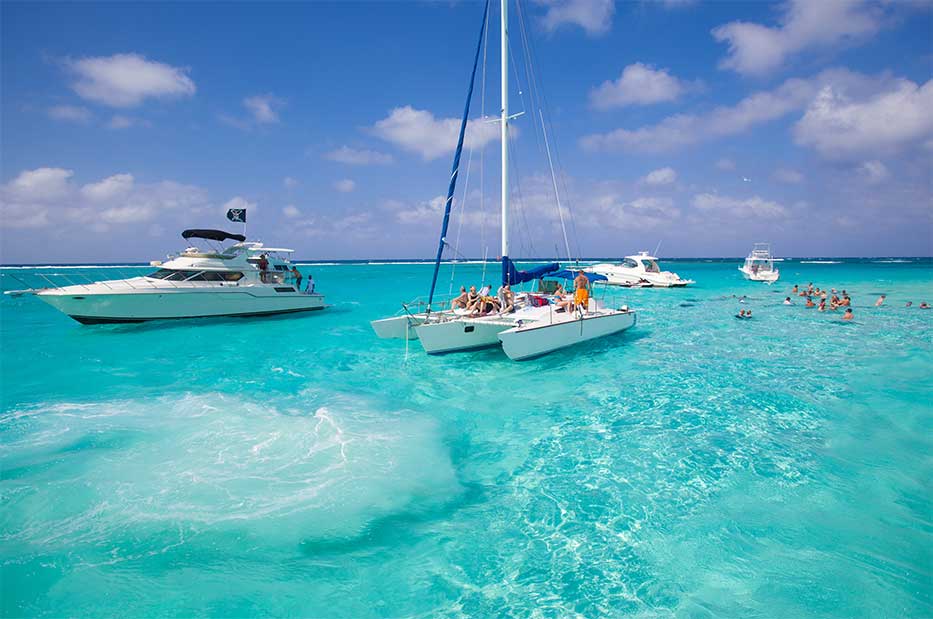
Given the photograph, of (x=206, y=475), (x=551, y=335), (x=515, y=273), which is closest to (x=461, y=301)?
(x=515, y=273)

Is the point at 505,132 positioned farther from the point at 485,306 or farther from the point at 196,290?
the point at 196,290

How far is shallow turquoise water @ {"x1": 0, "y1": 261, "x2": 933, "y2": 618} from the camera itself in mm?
4348

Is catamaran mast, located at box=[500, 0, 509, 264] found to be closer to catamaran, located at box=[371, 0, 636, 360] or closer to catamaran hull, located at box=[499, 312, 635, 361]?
catamaran, located at box=[371, 0, 636, 360]

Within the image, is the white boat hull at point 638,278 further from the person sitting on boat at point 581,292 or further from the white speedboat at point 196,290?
the white speedboat at point 196,290

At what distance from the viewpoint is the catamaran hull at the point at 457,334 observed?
529 inches

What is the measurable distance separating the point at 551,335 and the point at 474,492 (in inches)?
305

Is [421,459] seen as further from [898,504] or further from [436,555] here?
[898,504]

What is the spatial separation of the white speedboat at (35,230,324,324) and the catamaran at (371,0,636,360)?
11.9m

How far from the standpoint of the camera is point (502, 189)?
14812 mm

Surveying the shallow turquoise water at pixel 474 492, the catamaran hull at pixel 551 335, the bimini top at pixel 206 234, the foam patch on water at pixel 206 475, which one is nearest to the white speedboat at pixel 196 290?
the bimini top at pixel 206 234

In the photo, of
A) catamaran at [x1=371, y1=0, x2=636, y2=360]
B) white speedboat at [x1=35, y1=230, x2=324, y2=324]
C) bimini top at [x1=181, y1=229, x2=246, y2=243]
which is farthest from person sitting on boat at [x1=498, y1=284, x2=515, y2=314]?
bimini top at [x1=181, y1=229, x2=246, y2=243]

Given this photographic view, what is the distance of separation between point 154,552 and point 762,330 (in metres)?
22.2

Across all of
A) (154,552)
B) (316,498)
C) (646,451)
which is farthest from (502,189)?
(154,552)

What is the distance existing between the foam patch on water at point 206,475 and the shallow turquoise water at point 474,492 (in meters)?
0.04
